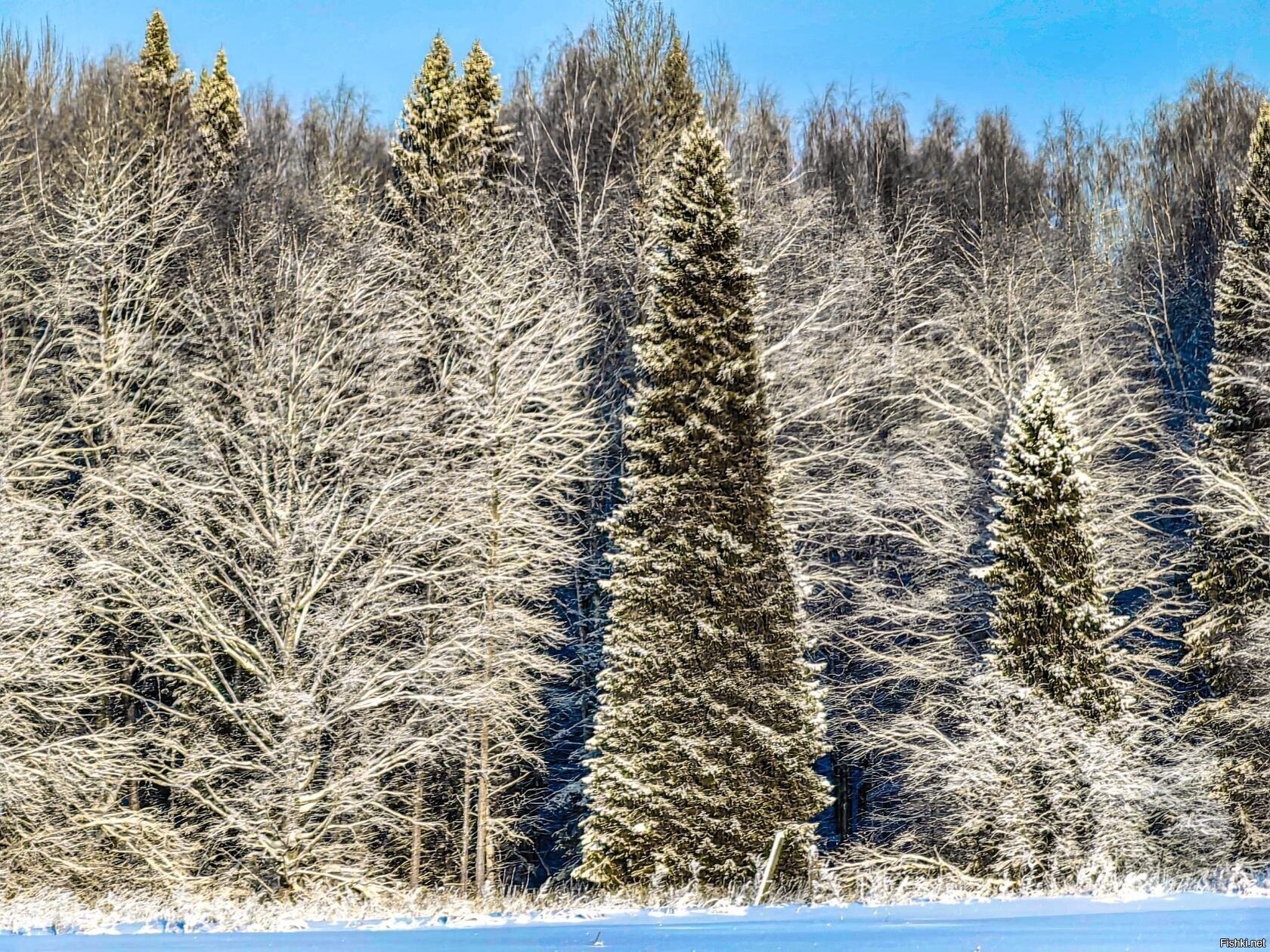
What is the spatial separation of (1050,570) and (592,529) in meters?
9.83

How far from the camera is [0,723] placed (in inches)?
831

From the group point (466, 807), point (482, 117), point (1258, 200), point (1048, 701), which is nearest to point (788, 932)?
point (1048, 701)

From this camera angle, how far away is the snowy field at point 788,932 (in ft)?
32.9

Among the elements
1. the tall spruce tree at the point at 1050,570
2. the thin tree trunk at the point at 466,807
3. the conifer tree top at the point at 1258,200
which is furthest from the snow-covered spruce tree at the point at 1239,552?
the thin tree trunk at the point at 466,807

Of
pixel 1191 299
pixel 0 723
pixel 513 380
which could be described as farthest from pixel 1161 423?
pixel 0 723

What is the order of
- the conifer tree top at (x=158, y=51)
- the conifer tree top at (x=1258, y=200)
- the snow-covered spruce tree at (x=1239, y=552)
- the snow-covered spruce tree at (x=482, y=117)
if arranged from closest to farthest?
the snow-covered spruce tree at (x=1239, y=552) < the conifer tree top at (x=1258, y=200) < the snow-covered spruce tree at (x=482, y=117) < the conifer tree top at (x=158, y=51)

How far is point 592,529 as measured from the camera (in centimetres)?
2962

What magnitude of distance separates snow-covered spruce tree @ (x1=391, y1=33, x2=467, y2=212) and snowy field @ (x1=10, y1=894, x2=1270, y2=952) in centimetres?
2249

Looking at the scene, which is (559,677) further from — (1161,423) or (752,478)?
(1161,423)

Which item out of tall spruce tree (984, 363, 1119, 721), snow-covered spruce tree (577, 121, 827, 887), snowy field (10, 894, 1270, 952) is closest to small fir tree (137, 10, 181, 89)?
snow-covered spruce tree (577, 121, 827, 887)

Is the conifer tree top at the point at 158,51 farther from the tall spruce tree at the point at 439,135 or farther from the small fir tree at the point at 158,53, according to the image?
the tall spruce tree at the point at 439,135

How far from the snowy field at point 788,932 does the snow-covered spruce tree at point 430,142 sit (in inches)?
886

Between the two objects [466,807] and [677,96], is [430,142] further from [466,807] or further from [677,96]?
[466,807]

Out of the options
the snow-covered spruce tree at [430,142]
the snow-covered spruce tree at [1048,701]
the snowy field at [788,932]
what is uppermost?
the snow-covered spruce tree at [430,142]
